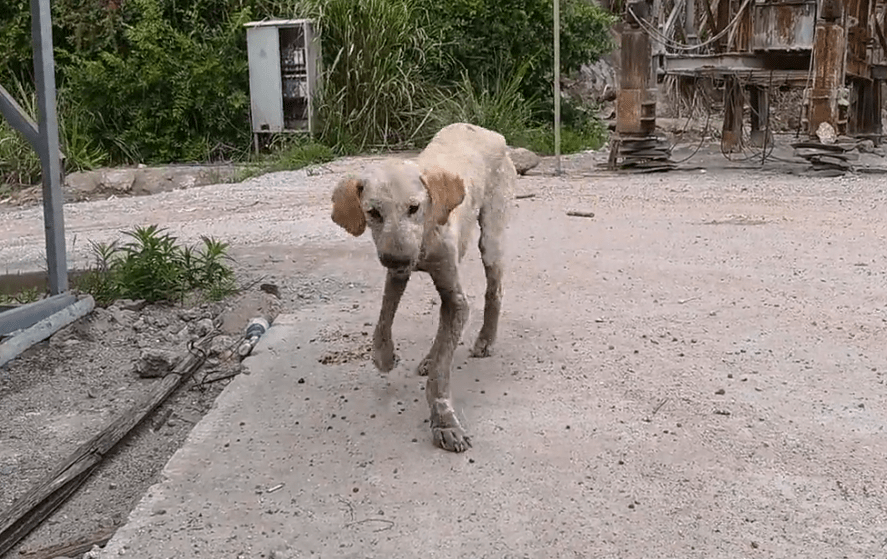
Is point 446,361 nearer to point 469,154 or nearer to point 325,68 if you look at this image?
point 469,154

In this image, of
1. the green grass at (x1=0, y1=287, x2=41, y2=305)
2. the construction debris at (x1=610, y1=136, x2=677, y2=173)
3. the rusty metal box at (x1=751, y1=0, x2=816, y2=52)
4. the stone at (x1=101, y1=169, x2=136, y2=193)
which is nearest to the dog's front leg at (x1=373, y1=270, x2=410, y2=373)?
the green grass at (x1=0, y1=287, x2=41, y2=305)

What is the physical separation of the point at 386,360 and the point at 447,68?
11.1 metres

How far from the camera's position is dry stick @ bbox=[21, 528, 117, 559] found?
3.48 m

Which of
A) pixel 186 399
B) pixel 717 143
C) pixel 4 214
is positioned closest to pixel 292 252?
pixel 186 399

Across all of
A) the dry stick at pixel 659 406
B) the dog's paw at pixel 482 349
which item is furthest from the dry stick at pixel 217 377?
the dry stick at pixel 659 406

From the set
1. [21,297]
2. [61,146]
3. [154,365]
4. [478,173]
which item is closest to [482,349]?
[478,173]

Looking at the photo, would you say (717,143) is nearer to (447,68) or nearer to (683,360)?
(447,68)

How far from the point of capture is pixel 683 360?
4707 millimetres

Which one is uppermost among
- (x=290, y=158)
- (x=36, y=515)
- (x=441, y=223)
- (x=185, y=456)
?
(x=441, y=223)

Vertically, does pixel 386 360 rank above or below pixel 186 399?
above

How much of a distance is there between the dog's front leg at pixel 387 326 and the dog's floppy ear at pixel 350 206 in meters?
0.50

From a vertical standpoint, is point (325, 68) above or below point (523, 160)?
above

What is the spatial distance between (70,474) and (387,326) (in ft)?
4.50

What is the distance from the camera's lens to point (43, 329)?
554 centimetres
